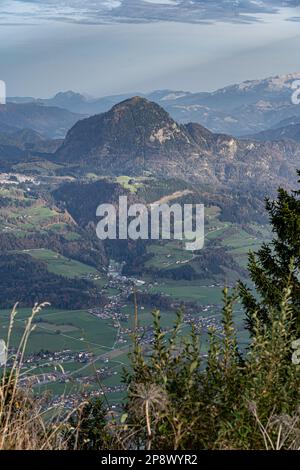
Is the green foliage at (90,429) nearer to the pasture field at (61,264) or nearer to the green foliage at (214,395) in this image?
the green foliage at (214,395)

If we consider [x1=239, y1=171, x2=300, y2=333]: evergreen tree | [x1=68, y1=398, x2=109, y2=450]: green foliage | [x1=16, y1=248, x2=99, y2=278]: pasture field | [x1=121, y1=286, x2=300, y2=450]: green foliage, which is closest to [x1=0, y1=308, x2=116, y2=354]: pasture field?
[x1=16, y1=248, x2=99, y2=278]: pasture field

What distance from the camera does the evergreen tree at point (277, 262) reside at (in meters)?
11.2

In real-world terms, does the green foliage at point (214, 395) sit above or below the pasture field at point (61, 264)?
above

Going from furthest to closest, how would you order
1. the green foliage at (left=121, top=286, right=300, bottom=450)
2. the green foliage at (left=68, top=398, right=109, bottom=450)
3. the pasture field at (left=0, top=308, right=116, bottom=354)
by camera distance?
1. the pasture field at (left=0, top=308, right=116, bottom=354)
2. the green foliage at (left=68, top=398, right=109, bottom=450)
3. the green foliage at (left=121, top=286, right=300, bottom=450)

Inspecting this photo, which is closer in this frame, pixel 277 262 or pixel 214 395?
pixel 214 395

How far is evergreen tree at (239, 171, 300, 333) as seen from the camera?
11242mm

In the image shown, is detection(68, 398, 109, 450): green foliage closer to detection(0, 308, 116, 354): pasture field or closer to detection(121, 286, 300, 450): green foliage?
detection(121, 286, 300, 450): green foliage

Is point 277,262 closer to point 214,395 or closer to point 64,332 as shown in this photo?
point 214,395

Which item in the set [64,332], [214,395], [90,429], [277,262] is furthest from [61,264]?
[214,395]

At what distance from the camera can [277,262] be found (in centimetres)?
1214

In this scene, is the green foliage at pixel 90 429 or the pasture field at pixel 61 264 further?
the pasture field at pixel 61 264

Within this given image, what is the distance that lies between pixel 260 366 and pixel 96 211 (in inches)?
7540

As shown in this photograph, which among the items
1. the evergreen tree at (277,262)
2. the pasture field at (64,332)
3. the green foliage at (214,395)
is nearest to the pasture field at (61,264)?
the pasture field at (64,332)
